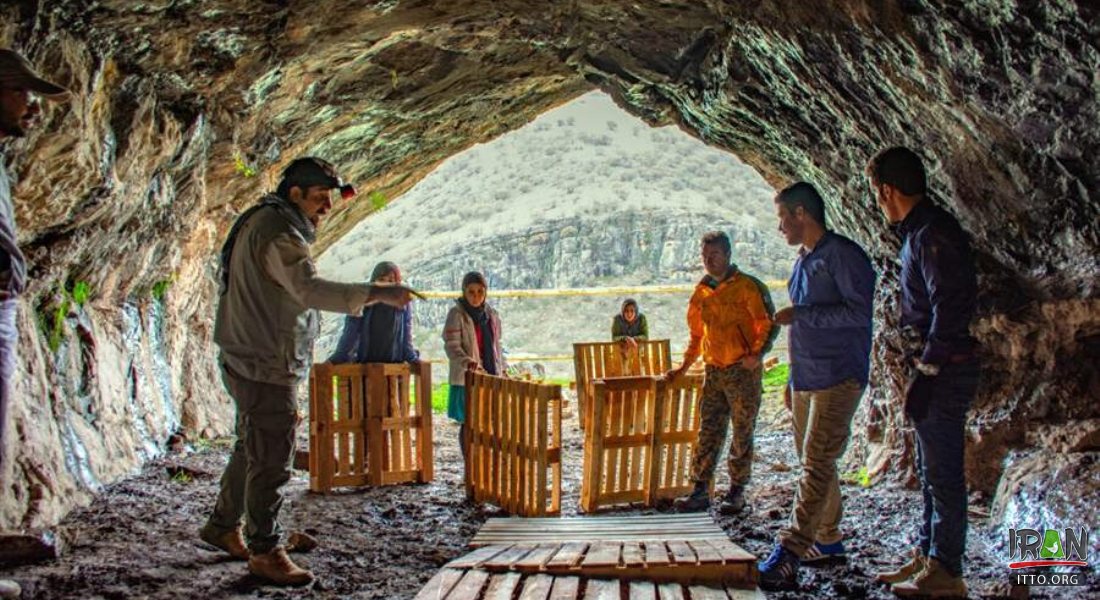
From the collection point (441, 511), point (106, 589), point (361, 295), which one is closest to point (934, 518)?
point (361, 295)

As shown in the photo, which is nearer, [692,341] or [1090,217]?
[1090,217]

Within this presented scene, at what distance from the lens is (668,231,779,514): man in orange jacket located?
572 cm

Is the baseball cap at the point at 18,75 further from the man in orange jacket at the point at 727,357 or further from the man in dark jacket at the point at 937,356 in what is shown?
the man in orange jacket at the point at 727,357

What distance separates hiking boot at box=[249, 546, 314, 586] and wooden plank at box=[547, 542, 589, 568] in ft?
4.12

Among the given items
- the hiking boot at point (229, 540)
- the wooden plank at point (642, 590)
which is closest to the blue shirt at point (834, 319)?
the wooden plank at point (642, 590)

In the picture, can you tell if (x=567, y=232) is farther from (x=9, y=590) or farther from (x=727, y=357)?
(x=9, y=590)

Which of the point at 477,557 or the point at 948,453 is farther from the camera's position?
the point at 477,557

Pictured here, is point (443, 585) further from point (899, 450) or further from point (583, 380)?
point (583, 380)

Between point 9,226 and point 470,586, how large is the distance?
2.41 m

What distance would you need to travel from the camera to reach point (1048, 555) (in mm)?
4332

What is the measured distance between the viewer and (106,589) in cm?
402

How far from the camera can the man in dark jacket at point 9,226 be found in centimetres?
340

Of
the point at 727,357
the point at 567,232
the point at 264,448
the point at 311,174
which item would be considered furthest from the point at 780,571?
the point at 567,232

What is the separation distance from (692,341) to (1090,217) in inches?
100
